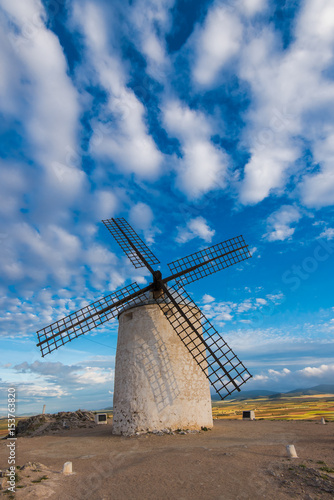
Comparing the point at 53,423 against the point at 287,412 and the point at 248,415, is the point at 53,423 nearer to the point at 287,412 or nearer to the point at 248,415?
the point at 248,415

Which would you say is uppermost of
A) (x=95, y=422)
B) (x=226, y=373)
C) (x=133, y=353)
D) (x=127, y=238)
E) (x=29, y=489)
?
(x=127, y=238)

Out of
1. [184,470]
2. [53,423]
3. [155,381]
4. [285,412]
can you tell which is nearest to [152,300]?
[155,381]

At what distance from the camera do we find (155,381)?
14.9 metres

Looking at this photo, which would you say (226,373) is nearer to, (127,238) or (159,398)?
(159,398)

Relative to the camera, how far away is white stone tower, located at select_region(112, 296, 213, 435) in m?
14.6

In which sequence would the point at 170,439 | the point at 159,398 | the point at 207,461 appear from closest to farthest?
the point at 207,461
the point at 170,439
the point at 159,398

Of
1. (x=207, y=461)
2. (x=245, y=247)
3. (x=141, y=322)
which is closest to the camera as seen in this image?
(x=207, y=461)

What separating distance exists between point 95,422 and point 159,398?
961 centimetres

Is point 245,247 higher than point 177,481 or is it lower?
higher

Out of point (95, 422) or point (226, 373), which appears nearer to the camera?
point (226, 373)

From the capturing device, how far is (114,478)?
782 centimetres

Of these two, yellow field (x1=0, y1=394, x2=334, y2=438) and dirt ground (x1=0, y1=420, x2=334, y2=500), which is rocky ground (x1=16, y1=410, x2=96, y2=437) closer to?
yellow field (x1=0, y1=394, x2=334, y2=438)

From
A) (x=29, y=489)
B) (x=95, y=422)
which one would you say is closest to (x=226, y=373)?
(x=29, y=489)

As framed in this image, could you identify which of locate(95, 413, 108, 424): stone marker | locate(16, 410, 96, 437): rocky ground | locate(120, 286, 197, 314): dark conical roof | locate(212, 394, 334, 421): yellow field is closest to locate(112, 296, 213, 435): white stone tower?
locate(120, 286, 197, 314): dark conical roof
